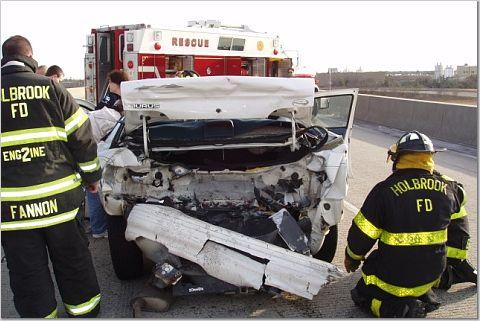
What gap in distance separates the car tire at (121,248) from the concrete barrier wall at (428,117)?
30.3ft

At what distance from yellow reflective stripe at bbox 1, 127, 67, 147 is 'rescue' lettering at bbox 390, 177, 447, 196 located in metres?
2.29

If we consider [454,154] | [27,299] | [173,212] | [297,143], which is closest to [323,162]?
[297,143]

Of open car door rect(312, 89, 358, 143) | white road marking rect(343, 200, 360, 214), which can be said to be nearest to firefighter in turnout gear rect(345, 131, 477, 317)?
open car door rect(312, 89, 358, 143)

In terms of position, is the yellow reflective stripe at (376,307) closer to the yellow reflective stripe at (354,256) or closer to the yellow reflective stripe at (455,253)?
the yellow reflective stripe at (354,256)

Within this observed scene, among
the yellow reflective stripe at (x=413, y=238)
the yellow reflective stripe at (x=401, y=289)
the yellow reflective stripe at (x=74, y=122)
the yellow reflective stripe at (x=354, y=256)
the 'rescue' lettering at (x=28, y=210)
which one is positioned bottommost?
the yellow reflective stripe at (x=401, y=289)

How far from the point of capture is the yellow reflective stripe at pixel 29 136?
11.2 ft

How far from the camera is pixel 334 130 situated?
5.75 metres

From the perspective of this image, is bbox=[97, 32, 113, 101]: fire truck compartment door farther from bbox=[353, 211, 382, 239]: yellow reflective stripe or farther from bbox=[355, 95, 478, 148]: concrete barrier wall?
bbox=[353, 211, 382, 239]: yellow reflective stripe

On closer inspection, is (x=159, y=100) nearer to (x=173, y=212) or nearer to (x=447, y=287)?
(x=173, y=212)

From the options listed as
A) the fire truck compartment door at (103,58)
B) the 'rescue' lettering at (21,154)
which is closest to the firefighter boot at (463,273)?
the 'rescue' lettering at (21,154)

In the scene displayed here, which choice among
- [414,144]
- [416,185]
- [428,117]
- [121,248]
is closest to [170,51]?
[428,117]

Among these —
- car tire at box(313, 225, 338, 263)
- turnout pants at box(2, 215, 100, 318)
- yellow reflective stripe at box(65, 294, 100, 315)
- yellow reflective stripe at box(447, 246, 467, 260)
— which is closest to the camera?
turnout pants at box(2, 215, 100, 318)

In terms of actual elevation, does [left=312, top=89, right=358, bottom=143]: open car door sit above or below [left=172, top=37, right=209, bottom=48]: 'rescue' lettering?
below

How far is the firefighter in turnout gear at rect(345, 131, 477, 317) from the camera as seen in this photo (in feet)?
11.9
